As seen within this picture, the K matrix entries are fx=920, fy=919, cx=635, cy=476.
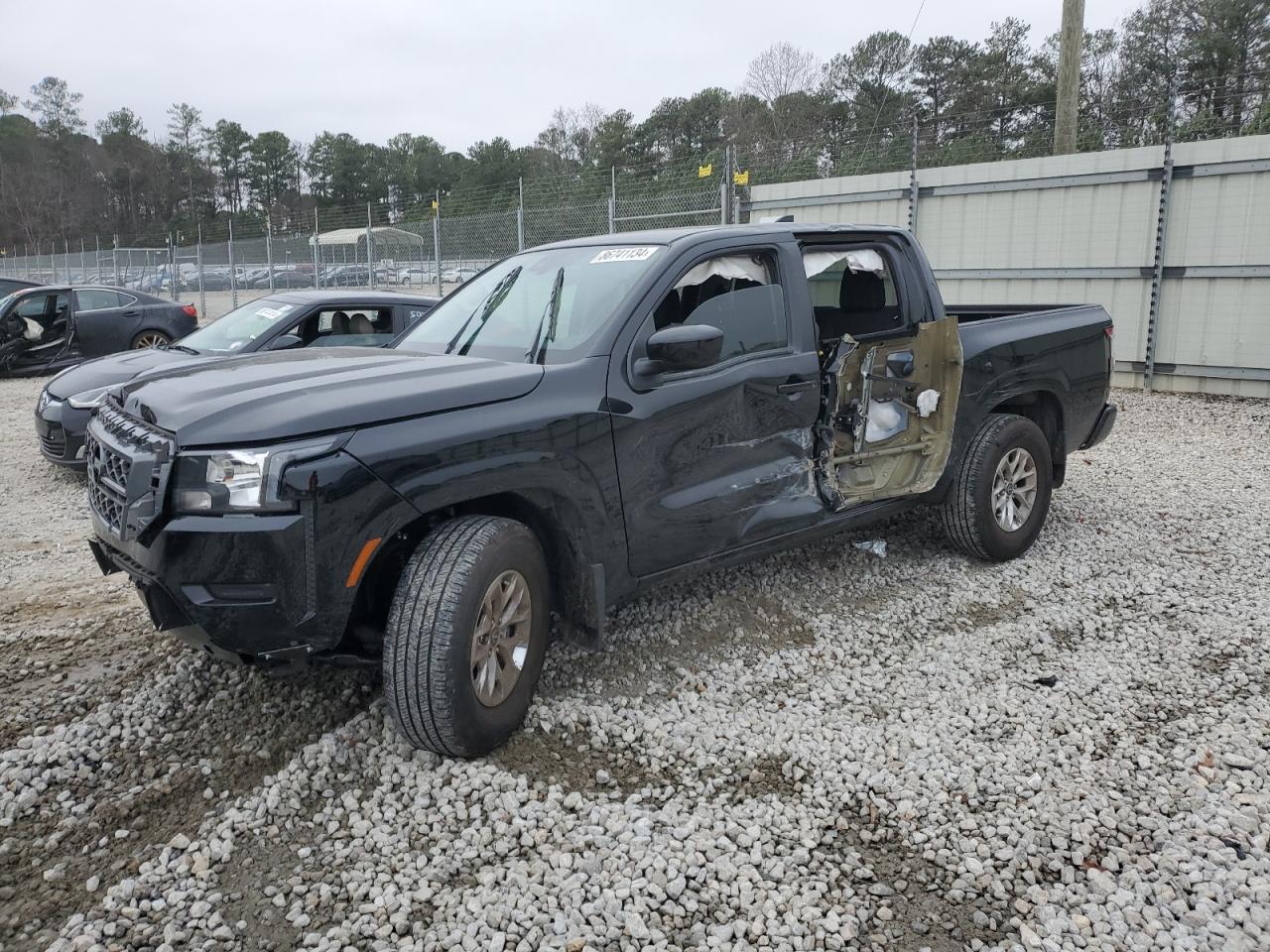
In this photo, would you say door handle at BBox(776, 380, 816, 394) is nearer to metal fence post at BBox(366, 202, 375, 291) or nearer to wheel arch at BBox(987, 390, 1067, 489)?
wheel arch at BBox(987, 390, 1067, 489)

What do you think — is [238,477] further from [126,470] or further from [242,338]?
[242,338]

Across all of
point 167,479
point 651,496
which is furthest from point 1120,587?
point 167,479

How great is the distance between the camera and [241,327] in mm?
7523

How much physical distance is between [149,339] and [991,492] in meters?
11.9

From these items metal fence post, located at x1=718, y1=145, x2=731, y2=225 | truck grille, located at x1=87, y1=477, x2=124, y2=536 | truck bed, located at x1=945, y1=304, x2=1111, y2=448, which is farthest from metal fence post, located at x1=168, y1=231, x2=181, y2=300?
truck grille, located at x1=87, y1=477, x2=124, y2=536

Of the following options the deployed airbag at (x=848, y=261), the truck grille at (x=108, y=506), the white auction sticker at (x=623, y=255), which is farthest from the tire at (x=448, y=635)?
the deployed airbag at (x=848, y=261)

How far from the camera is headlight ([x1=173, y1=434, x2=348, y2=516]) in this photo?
2.73 meters

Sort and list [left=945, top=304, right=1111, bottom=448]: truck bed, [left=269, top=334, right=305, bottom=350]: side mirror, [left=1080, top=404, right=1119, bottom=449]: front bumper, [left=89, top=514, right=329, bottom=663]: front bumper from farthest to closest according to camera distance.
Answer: [left=269, top=334, right=305, bottom=350]: side mirror, [left=1080, top=404, right=1119, bottom=449]: front bumper, [left=945, top=304, right=1111, bottom=448]: truck bed, [left=89, top=514, right=329, bottom=663]: front bumper

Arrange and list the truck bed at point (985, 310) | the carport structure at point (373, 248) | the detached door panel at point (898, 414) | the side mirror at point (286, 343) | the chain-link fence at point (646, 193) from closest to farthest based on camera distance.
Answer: the detached door panel at point (898, 414), the truck bed at point (985, 310), the side mirror at point (286, 343), the chain-link fence at point (646, 193), the carport structure at point (373, 248)

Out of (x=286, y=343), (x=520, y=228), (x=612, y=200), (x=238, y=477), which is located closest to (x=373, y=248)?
(x=520, y=228)

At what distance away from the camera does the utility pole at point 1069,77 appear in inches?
474

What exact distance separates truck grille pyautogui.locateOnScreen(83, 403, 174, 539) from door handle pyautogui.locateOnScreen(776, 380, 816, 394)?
242cm

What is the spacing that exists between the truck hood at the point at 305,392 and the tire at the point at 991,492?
270 centimetres

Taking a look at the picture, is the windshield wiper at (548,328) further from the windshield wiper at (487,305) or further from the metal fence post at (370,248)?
the metal fence post at (370,248)
